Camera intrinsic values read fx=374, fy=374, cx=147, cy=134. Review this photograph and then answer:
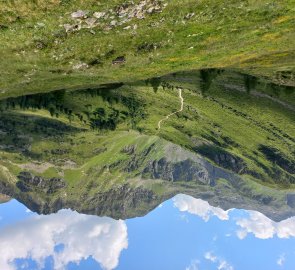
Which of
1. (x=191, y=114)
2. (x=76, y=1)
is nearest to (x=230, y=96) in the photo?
(x=191, y=114)

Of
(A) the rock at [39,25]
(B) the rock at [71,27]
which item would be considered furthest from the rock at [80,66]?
(A) the rock at [39,25]

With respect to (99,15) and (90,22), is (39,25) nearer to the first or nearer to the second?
(90,22)

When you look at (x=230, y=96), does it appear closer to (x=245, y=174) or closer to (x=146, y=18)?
(x=146, y=18)

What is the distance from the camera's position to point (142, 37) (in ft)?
274

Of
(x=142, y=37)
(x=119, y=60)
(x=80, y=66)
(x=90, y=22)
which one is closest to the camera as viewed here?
(x=90, y=22)

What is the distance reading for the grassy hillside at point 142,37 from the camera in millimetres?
75500

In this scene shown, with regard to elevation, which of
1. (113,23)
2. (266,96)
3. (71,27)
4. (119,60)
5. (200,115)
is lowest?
(200,115)

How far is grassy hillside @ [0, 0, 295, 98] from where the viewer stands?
75.5m

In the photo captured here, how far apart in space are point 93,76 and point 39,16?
24476 mm

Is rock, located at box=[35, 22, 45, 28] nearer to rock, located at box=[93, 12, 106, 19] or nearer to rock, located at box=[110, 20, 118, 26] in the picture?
rock, located at box=[93, 12, 106, 19]

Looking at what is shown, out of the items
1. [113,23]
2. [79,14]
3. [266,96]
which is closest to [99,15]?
[113,23]

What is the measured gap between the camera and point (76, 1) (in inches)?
3022

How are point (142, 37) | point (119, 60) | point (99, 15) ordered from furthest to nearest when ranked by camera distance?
point (119, 60)
point (142, 37)
point (99, 15)

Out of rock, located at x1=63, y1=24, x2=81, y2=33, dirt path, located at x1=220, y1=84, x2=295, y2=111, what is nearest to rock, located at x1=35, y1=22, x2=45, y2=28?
rock, located at x1=63, y1=24, x2=81, y2=33
